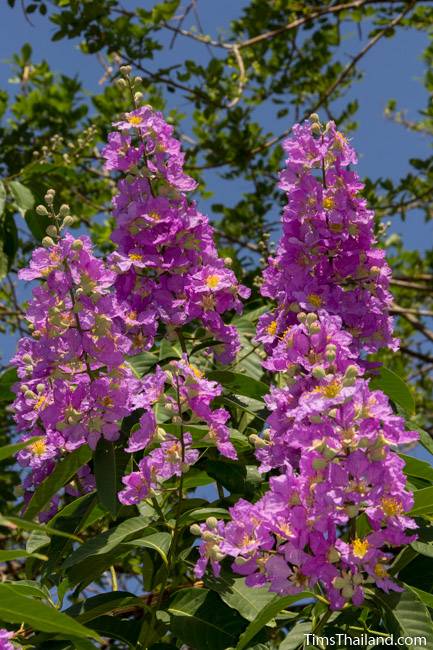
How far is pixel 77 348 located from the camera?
172cm

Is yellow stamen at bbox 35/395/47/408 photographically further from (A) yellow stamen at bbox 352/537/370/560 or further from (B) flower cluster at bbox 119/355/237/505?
(A) yellow stamen at bbox 352/537/370/560

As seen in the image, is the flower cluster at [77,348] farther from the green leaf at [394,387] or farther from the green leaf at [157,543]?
the green leaf at [394,387]

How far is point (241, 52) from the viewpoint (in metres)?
4.93

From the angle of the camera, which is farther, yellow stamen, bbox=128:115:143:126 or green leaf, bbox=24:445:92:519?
yellow stamen, bbox=128:115:143:126

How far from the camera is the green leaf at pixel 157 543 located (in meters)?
1.65

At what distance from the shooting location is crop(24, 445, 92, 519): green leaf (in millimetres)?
1786

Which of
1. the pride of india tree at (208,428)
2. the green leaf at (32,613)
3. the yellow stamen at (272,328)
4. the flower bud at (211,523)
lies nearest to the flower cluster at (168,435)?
the pride of india tree at (208,428)

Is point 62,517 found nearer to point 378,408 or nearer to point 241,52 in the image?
point 378,408

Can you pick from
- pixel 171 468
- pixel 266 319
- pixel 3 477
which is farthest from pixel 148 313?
pixel 3 477

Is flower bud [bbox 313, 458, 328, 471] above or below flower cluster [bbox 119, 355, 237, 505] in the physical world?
below

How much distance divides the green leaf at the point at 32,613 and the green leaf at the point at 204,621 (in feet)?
1.24

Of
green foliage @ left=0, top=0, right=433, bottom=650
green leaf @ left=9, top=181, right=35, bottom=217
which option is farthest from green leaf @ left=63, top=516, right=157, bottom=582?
green leaf @ left=9, top=181, right=35, bottom=217

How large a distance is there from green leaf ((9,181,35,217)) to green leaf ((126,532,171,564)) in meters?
1.43

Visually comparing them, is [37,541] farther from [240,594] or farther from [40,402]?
[240,594]
